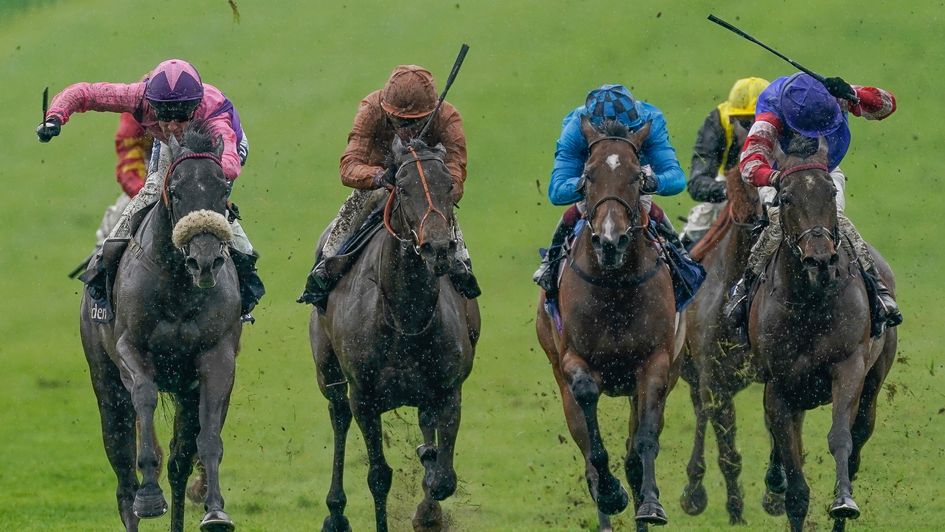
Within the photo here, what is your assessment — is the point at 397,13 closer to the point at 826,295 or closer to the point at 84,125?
the point at 84,125

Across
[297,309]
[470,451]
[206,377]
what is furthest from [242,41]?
[206,377]

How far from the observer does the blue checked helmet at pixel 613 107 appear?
10.8m

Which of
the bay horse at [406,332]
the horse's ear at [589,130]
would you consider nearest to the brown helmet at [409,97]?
the bay horse at [406,332]

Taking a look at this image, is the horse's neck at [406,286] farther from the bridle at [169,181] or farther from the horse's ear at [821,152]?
the horse's ear at [821,152]

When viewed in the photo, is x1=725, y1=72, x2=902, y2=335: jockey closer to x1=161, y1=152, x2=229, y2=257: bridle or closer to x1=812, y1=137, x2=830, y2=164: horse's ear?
x1=812, y1=137, x2=830, y2=164: horse's ear

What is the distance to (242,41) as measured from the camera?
32594 mm

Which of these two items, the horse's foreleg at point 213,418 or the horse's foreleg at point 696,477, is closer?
the horse's foreleg at point 213,418

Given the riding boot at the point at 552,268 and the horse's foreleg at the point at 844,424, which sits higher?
the riding boot at the point at 552,268

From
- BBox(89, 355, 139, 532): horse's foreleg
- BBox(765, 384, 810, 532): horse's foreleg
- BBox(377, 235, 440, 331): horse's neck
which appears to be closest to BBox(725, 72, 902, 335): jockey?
BBox(765, 384, 810, 532): horse's foreleg

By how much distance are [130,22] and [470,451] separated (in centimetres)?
1788

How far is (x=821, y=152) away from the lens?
35.2ft

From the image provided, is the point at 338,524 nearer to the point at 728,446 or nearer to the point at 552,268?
the point at 552,268

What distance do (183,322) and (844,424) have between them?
4107 millimetres

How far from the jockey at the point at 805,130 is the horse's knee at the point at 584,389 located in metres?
1.55
